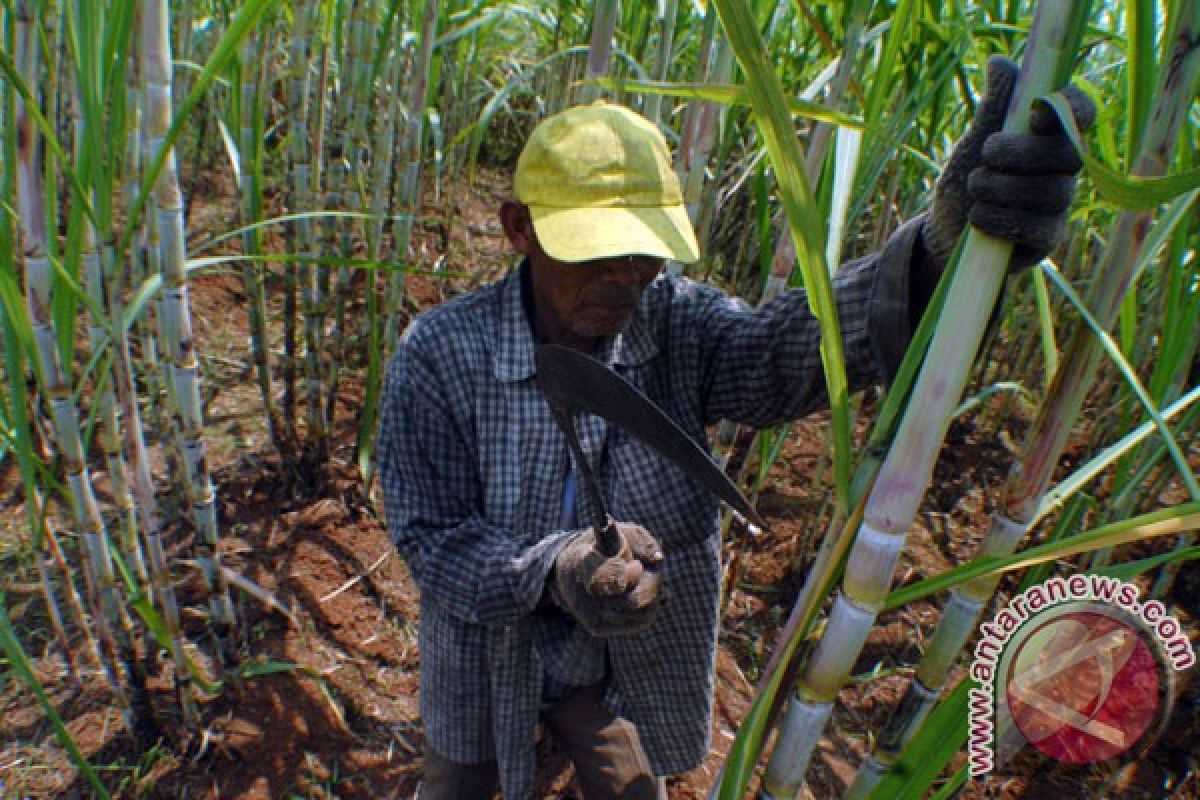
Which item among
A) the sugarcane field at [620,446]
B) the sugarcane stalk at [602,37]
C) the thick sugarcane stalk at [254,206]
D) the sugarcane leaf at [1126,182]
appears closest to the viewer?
the sugarcane leaf at [1126,182]

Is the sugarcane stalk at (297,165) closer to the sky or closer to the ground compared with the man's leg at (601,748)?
closer to the sky

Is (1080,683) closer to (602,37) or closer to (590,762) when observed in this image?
(590,762)

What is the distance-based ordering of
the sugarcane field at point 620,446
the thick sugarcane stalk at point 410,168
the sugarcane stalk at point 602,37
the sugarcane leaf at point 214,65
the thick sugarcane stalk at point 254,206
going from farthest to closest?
the thick sugarcane stalk at point 410,168
the thick sugarcane stalk at point 254,206
the sugarcane stalk at point 602,37
the sugarcane leaf at point 214,65
the sugarcane field at point 620,446

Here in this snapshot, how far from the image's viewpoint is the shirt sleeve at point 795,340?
2.36ft

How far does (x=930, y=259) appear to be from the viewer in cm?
72

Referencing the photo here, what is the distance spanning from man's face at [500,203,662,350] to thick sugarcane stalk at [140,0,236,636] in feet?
1.23

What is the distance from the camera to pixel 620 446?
104cm

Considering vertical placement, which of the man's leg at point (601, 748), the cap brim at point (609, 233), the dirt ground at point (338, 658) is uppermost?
the cap brim at point (609, 233)

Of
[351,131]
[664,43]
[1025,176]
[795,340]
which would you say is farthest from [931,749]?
[351,131]

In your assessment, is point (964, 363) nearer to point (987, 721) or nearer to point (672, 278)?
point (987, 721)

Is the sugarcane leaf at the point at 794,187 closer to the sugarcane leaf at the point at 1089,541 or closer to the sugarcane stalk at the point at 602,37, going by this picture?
the sugarcane leaf at the point at 1089,541

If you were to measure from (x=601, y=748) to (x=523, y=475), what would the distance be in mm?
431

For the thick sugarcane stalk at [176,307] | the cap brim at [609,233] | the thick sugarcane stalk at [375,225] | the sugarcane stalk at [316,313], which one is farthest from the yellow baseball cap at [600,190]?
the sugarcane stalk at [316,313]

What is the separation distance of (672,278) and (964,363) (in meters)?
0.74
